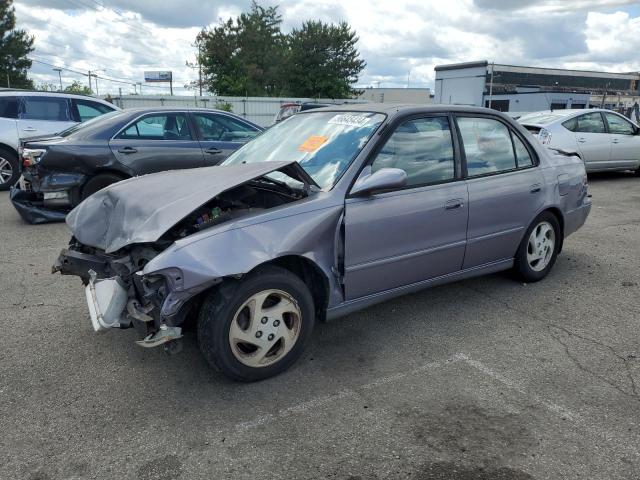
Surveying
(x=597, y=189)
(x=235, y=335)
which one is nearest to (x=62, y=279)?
(x=235, y=335)

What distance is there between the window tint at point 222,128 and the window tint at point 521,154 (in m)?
4.44

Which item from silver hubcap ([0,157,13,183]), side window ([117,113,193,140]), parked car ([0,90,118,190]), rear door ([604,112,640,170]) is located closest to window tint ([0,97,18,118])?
parked car ([0,90,118,190])

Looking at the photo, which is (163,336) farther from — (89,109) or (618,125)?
(618,125)

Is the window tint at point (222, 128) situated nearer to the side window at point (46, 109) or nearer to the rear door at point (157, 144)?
the rear door at point (157, 144)

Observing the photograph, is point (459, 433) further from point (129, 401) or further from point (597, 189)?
point (597, 189)

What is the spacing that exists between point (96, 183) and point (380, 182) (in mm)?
5012

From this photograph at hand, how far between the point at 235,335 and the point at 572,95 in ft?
142

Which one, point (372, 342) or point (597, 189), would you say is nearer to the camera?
point (372, 342)

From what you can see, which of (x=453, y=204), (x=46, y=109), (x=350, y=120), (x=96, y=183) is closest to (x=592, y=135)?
(x=453, y=204)

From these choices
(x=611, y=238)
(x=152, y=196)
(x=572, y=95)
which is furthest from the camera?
(x=572, y=95)

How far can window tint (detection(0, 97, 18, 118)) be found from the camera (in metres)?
9.59

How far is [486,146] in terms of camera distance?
436 cm

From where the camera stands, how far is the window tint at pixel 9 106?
9.59 metres

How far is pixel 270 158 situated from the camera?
13.3 feet
